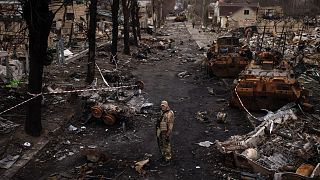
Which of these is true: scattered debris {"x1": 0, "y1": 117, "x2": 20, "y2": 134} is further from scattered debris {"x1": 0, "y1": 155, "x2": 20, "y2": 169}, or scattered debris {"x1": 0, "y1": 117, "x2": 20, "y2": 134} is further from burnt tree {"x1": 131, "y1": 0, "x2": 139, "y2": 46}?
burnt tree {"x1": 131, "y1": 0, "x2": 139, "y2": 46}

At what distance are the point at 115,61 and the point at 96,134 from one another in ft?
36.9

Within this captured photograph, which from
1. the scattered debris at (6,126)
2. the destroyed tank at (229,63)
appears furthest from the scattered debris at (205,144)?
the destroyed tank at (229,63)

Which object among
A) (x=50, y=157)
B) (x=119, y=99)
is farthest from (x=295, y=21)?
(x=50, y=157)

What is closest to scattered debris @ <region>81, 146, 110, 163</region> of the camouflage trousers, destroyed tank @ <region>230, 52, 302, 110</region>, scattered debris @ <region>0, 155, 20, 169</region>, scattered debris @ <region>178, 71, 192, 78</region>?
the camouflage trousers

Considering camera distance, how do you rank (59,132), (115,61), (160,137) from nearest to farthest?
(160,137), (59,132), (115,61)

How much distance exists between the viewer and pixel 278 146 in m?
9.38

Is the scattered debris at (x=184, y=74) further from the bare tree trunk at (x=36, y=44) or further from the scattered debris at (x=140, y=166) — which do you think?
the scattered debris at (x=140, y=166)

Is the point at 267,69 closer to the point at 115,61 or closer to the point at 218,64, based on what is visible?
the point at 218,64

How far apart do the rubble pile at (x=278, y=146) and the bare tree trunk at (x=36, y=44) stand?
440 centimetres

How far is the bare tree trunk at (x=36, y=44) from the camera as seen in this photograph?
367 inches

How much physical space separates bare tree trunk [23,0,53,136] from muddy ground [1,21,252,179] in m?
0.63

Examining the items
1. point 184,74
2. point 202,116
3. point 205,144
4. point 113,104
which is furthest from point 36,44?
point 184,74

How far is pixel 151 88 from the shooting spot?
18078 millimetres

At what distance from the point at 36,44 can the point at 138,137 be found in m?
3.51
